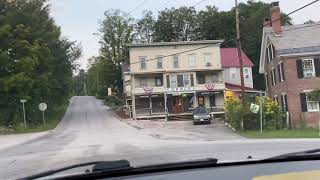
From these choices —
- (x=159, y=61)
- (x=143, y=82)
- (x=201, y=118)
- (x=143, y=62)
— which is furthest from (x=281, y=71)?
(x=143, y=82)

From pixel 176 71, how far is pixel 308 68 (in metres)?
25.9

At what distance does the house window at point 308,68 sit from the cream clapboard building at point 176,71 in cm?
2455

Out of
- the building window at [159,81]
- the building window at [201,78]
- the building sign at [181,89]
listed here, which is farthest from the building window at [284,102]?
the building window at [159,81]

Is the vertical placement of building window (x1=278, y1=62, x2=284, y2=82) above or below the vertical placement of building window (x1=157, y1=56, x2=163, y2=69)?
below

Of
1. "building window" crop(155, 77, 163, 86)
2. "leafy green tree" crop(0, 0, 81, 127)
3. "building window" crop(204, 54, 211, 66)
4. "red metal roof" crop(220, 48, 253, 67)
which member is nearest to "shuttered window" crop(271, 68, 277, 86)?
"building window" crop(204, 54, 211, 66)

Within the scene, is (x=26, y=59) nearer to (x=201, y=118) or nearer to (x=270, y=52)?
(x=201, y=118)

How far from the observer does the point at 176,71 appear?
72.1m

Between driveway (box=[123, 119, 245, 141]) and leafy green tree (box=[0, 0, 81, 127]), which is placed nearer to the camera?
driveway (box=[123, 119, 245, 141])

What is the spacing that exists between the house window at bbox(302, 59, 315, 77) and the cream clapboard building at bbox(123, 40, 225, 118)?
80.6ft

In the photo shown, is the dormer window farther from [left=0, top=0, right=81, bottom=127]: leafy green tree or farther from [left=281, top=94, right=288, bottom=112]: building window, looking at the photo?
[left=0, top=0, right=81, bottom=127]: leafy green tree

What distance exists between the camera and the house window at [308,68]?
1875 inches

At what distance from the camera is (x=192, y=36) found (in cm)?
11056

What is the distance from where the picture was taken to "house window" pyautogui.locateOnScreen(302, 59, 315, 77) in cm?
4763

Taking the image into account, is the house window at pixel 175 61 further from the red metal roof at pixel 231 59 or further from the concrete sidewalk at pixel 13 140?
the concrete sidewalk at pixel 13 140
